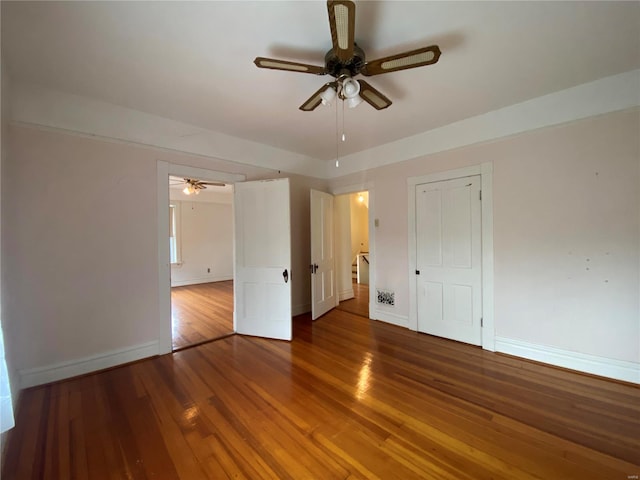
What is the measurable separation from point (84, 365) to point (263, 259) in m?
2.10

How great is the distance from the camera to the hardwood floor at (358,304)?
4552mm

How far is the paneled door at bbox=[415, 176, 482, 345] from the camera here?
3143mm

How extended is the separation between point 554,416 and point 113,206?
440 cm

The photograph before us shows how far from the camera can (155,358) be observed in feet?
9.52

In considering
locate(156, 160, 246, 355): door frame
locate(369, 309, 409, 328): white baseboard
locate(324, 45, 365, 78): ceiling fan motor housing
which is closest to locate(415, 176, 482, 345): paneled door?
locate(369, 309, 409, 328): white baseboard

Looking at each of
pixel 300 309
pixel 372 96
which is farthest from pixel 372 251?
pixel 372 96

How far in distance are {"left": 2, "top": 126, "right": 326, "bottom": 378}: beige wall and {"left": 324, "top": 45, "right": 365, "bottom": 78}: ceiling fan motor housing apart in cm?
226

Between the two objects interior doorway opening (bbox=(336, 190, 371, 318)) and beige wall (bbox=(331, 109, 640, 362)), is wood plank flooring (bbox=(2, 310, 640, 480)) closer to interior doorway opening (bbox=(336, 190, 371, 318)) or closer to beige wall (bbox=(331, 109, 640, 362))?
beige wall (bbox=(331, 109, 640, 362))

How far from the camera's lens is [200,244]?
7590 millimetres

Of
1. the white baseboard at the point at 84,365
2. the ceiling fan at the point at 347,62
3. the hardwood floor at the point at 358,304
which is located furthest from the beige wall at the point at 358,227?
the white baseboard at the point at 84,365

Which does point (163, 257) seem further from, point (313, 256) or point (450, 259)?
point (450, 259)

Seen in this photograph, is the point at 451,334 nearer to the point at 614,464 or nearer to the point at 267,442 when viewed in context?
the point at 614,464

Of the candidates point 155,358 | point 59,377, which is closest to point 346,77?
point 155,358

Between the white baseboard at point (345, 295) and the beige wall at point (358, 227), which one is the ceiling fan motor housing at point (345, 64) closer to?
the white baseboard at point (345, 295)
